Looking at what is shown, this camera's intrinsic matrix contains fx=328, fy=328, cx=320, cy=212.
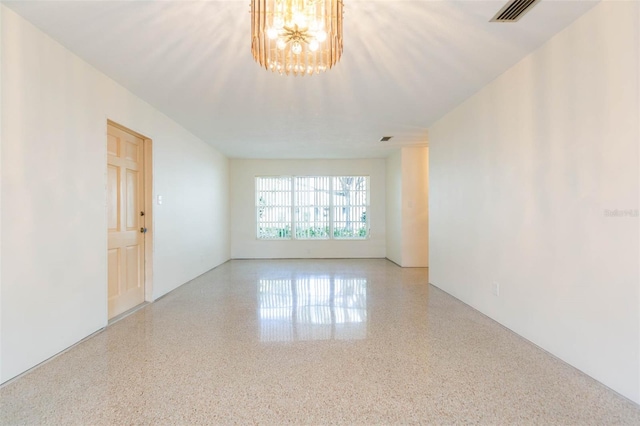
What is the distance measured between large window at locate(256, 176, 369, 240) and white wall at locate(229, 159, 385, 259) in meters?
0.16

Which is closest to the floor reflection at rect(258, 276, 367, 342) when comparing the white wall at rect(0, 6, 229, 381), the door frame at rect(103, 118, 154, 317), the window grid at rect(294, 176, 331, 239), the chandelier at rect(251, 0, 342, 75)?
the door frame at rect(103, 118, 154, 317)

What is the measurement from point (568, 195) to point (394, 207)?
16.3 ft

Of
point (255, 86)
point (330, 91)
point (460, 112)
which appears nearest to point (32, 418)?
point (255, 86)

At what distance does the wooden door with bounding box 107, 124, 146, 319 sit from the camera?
140 inches

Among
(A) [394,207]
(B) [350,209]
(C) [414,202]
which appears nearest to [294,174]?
(B) [350,209]

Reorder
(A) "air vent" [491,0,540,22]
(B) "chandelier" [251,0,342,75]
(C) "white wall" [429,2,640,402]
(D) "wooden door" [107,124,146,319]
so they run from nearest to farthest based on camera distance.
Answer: (B) "chandelier" [251,0,342,75] → (C) "white wall" [429,2,640,402] → (A) "air vent" [491,0,540,22] → (D) "wooden door" [107,124,146,319]

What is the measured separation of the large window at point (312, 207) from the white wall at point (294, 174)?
16 centimetres

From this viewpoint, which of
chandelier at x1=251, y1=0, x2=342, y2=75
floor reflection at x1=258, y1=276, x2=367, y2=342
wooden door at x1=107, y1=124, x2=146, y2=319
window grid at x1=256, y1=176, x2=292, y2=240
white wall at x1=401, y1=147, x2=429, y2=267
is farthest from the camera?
window grid at x1=256, y1=176, x2=292, y2=240

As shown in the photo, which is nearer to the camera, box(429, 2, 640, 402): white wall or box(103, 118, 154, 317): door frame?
box(429, 2, 640, 402): white wall

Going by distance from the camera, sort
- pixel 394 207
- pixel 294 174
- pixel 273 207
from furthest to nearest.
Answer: pixel 273 207
pixel 294 174
pixel 394 207

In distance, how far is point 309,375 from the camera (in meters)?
2.29

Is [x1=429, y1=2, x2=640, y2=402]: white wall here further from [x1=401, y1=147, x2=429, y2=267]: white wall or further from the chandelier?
[x1=401, y1=147, x2=429, y2=267]: white wall

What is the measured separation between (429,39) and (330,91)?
1310 millimetres

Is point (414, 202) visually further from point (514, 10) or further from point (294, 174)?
point (514, 10)
